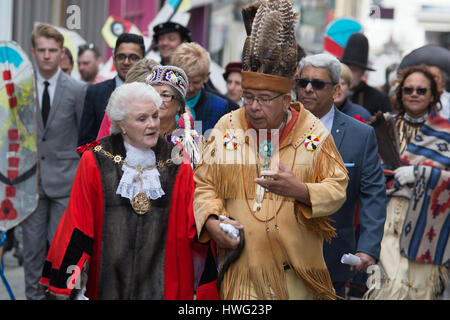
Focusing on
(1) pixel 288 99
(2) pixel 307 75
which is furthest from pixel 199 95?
(1) pixel 288 99

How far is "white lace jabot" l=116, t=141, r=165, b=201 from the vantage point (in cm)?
504

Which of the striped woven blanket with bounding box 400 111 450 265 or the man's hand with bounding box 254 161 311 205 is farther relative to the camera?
the striped woven blanket with bounding box 400 111 450 265

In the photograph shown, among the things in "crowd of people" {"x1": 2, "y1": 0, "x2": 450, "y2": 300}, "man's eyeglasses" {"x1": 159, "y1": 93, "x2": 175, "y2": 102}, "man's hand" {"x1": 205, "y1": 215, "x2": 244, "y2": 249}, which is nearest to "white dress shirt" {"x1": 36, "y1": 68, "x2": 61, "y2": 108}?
"man's eyeglasses" {"x1": 159, "y1": 93, "x2": 175, "y2": 102}

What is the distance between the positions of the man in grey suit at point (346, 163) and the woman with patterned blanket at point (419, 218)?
5.01 feet

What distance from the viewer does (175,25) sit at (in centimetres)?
930

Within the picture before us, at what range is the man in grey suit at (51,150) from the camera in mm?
8445

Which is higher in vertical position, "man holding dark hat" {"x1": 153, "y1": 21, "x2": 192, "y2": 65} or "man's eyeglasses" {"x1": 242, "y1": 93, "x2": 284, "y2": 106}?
"man holding dark hat" {"x1": 153, "y1": 21, "x2": 192, "y2": 65}

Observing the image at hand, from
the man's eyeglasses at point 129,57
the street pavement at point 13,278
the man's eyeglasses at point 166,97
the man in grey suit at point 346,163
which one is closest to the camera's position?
the man's eyeglasses at point 166,97

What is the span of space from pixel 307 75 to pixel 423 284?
2444mm

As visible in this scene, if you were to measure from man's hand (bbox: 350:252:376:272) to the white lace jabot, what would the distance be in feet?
4.42

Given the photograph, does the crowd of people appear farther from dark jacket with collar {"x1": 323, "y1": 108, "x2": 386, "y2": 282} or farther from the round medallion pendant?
dark jacket with collar {"x1": 323, "y1": 108, "x2": 386, "y2": 282}

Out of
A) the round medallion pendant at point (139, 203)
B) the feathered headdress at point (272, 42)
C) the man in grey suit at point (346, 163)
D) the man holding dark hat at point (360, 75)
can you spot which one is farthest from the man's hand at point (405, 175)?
the round medallion pendant at point (139, 203)

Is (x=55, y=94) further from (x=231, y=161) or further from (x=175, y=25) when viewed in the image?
(x=231, y=161)

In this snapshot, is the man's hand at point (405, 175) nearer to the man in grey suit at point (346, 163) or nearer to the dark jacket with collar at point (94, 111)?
the man in grey suit at point (346, 163)
